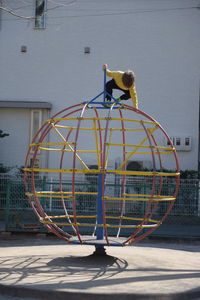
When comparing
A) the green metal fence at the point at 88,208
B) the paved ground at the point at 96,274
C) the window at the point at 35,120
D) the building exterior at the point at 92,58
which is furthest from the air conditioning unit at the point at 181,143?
the paved ground at the point at 96,274

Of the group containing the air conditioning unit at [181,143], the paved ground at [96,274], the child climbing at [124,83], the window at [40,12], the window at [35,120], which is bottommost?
the paved ground at [96,274]

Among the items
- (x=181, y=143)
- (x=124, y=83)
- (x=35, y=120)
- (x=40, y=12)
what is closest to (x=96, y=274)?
(x=124, y=83)

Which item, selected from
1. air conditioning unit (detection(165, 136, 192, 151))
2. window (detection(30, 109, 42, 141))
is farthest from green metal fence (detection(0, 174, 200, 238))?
window (detection(30, 109, 42, 141))

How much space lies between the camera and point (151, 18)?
64.0 feet

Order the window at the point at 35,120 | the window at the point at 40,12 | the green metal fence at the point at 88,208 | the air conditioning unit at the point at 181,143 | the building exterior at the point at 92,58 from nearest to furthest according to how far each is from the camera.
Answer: the green metal fence at the point at 88,208, the air conditioning unit at the point at 181,143, the building exterior at the point at 92,58, the window at the point at 35,120, the window at the point at 40,12

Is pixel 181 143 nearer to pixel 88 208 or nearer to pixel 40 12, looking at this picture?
pixel 88 208

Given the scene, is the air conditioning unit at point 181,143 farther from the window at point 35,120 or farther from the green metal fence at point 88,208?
the window at point 35,120

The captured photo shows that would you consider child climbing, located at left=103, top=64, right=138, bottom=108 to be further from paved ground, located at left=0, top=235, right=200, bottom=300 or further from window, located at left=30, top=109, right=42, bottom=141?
window, located at left=30, top=109, right=42, bottom=141

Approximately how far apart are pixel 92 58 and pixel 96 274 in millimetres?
13344

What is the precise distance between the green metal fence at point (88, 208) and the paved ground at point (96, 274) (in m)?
3.90

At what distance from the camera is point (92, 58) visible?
1964cm

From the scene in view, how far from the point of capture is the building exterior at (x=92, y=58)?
19.3 m

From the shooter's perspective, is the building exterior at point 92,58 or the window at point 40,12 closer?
the building exterior at point 92,58

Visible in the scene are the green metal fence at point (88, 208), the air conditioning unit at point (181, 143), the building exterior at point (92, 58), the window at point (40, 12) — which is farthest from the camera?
the window at point (40, 12)
